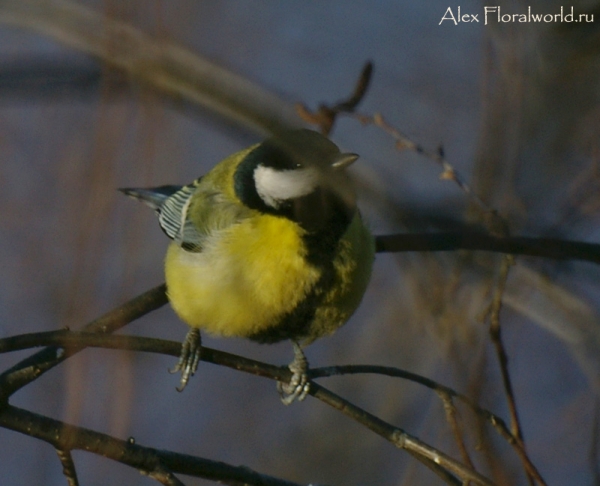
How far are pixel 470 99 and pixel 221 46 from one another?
1082 millimetres

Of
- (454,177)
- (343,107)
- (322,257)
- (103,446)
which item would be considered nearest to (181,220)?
(322,257)

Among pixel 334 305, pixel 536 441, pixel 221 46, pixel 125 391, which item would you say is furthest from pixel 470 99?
pixel 125 391

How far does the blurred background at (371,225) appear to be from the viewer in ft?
4.02

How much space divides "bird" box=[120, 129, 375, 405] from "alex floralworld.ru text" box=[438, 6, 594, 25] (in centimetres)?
68

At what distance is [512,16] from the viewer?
7.28ft

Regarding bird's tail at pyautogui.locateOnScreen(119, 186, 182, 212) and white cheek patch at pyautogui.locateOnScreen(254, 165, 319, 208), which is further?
bird's tail at pyautogui.locateOnScreen(119, 186, 182, 212)

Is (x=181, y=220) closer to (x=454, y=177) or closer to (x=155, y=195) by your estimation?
(x=155, y=195)

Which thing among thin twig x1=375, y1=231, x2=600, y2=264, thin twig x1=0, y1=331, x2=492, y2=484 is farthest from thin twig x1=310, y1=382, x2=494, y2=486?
thin twig x1=375, y1=231, x2=600, y2=264

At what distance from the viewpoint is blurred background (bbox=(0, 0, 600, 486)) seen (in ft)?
4.02

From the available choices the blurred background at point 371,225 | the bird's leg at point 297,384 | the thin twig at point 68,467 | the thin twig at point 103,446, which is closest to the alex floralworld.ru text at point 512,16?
the blurred background at point 371,225

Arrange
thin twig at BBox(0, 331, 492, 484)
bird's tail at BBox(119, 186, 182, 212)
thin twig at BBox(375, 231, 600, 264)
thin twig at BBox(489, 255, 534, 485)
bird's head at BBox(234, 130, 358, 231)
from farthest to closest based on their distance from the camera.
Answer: bird's tail at BBox(119, 186, 182, 212), bird's head at BBox(234, 130, 358, 231), thin twig at BBox(489, 255, 534, 485), thin twig at BBox(0, 331, 492, 484), thin twig at BBox(375, 231, 600, 264)

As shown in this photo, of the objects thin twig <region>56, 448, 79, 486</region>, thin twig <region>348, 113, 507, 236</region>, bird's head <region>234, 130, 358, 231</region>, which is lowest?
thin twig <region>56, 448, 79, 486</region>

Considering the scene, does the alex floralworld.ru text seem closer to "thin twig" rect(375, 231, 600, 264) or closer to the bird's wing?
the bird's wing

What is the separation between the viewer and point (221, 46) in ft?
11.9
